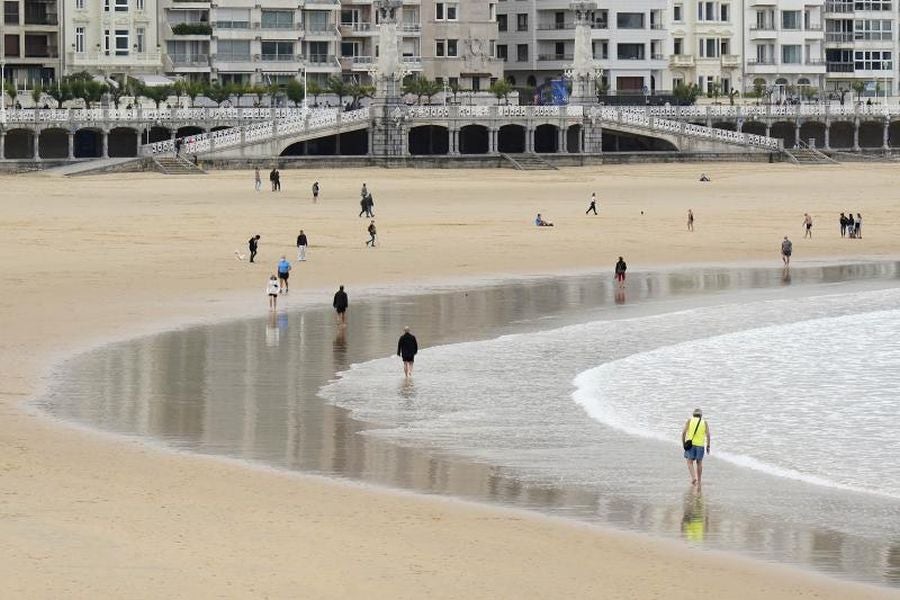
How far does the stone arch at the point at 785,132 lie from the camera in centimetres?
12262

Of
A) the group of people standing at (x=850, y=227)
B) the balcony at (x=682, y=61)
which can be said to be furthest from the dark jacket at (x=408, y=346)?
the balcony at (x=682, y=61)

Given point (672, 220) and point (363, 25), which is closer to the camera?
point (672, 220)

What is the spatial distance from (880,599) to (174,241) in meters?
45.4

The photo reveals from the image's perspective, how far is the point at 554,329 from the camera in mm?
47750

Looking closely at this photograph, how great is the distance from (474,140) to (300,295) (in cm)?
6503

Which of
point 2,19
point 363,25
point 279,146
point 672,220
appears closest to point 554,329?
point 672,220

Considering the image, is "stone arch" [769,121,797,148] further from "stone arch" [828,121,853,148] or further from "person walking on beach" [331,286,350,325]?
"person walking on beach" [331,286,350,325]

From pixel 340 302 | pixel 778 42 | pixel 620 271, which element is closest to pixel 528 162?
→ pixel 778 42

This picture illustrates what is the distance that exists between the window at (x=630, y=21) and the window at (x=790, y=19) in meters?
12.3

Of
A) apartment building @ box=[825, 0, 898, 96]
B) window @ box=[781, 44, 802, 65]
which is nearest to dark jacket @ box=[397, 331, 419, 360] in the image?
window @ box=[781, 44, 802, 65]

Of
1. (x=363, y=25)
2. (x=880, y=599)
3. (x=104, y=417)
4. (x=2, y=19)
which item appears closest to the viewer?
(x=880, y=599)

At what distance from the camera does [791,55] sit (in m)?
142

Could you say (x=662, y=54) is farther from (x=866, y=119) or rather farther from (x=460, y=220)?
(x=460, y=220)

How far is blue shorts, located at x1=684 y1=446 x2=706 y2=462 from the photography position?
29.0 metres
